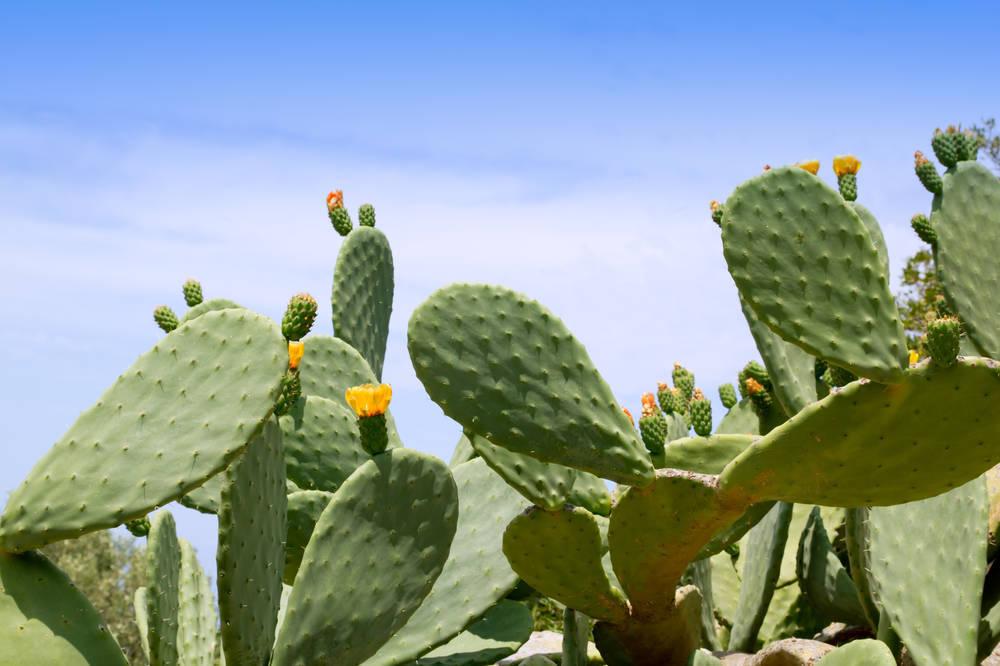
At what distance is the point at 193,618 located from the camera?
12.4 feet

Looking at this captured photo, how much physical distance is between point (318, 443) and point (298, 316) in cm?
96

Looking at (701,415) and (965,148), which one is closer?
(701,415)

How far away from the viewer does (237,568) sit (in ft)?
9.23

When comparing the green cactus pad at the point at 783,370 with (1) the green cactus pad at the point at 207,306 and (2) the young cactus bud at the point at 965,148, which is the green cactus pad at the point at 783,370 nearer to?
(2) the young cactus bud at the point at 965,148

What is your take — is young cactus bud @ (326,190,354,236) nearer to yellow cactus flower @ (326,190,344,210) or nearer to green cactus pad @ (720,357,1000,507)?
yellow cactus flower @ (326,190,344,210)

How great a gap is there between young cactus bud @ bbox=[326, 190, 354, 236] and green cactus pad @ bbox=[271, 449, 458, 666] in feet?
7.52

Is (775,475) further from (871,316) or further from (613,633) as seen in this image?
(613,633)

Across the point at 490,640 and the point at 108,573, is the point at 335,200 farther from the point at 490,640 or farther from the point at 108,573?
the point at 108,573

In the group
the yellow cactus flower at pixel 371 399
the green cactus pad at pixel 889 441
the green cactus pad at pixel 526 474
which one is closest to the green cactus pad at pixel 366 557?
the yellow cactus flower at pixel 371 399

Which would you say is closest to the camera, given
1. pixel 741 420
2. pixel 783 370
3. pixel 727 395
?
pixel 783 370

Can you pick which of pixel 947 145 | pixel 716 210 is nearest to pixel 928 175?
pixel 947 145

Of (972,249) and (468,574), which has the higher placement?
(972,249)

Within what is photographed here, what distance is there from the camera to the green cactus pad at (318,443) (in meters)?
3.85

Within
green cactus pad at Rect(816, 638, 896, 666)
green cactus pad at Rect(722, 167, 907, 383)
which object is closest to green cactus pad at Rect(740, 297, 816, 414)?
green cactus pad at Rect(816, 638, 896, 666)
